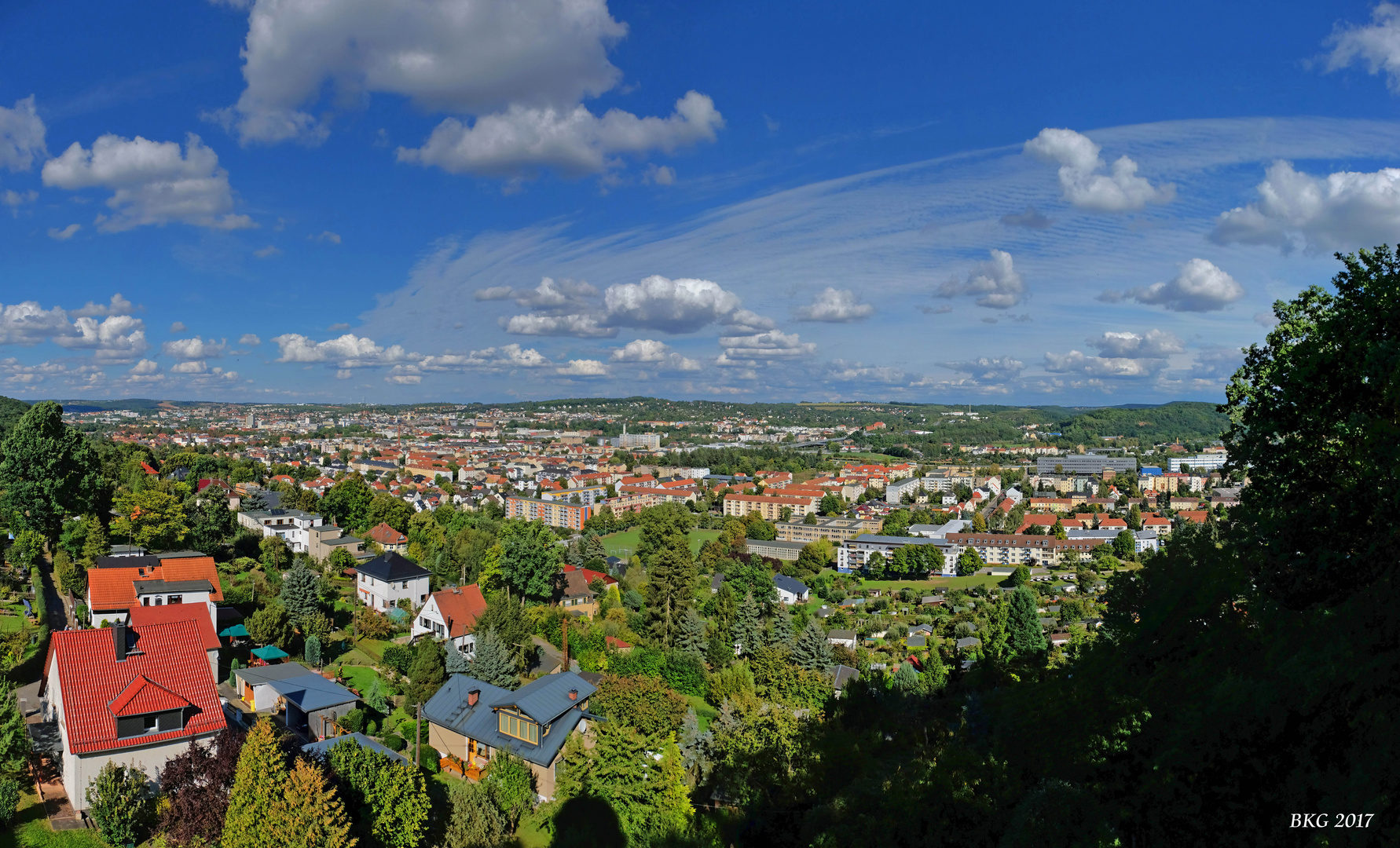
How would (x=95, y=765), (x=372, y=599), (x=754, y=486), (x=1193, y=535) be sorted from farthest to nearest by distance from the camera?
(x=754, y=486) < (x=372, y=599) < (x=1193, y=535) < (x=95, y=765)

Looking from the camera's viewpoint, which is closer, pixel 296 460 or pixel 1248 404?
pixel 1248 404

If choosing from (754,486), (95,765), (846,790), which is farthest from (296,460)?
(846,790)

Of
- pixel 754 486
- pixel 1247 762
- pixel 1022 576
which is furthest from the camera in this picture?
pixel 754 486

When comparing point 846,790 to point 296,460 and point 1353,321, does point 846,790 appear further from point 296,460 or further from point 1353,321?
point 296,460

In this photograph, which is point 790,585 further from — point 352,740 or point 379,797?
point 379,797

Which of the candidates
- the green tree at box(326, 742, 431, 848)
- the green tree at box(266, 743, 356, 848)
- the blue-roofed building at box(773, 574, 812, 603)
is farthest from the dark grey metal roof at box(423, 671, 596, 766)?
the blue-roofed building at box(773, 574, 812, 603)

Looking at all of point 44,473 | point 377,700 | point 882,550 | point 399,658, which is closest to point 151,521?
point 44,473
